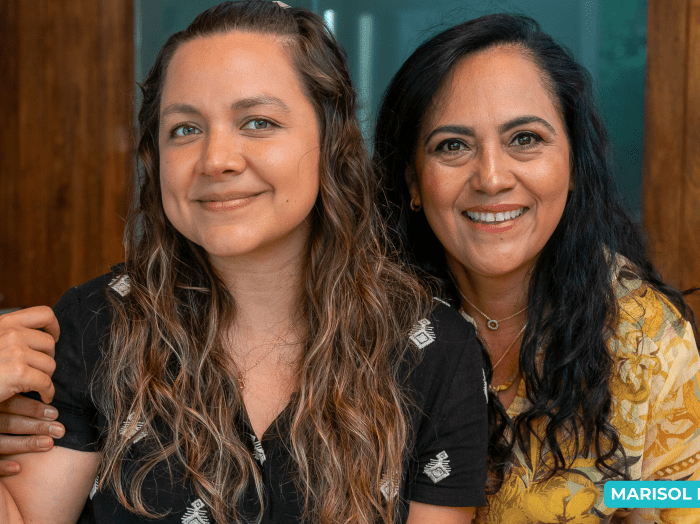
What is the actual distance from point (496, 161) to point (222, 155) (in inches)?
22.3

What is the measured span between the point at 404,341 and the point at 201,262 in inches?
17.3

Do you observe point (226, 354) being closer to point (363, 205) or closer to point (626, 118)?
point (363, 205)

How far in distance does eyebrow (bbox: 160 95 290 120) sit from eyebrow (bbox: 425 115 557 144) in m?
0.38

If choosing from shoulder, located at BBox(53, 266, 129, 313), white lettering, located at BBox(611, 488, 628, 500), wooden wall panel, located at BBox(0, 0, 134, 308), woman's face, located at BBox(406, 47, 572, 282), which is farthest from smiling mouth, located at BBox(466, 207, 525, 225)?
wooden wall panel, located at BBox(0, 0, 134, 308)

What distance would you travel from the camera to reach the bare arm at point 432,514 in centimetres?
130

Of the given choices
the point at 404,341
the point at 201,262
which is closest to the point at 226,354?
the point at 201,262

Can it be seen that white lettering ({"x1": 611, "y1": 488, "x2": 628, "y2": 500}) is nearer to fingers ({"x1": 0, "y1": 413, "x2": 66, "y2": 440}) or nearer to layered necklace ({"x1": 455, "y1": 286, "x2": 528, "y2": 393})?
layered necklace ({"x1": 455, "y1": 286, "x2": 528, "y2": 393})

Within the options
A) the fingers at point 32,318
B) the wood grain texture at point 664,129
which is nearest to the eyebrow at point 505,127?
the wood grain texture at point 664,129

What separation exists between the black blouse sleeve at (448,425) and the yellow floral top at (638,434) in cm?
17

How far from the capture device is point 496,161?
143 centimetres

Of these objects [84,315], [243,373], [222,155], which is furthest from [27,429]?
[222,155]

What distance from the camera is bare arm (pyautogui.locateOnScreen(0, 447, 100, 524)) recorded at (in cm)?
124

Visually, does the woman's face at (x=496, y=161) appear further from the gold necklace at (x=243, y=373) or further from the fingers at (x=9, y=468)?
the fingers at (x=9, y=468)

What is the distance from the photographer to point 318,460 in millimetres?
1265
